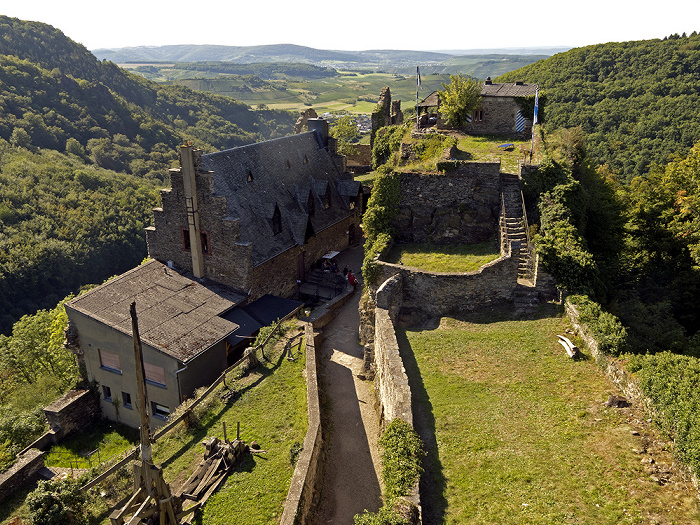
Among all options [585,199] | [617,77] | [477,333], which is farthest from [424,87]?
[477,333]

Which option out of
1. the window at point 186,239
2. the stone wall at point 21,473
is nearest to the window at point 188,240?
the window at point 186,239

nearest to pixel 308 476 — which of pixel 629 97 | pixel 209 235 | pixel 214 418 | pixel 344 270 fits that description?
pixel 214 418

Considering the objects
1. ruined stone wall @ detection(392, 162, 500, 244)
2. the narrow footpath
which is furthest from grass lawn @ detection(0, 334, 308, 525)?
ruined stone wall @ detection(392, 162, 500, 244)

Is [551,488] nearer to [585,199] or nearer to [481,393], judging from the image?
[481,393]

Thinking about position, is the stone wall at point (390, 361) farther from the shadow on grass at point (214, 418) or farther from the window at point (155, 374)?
the window at point (155, 374)

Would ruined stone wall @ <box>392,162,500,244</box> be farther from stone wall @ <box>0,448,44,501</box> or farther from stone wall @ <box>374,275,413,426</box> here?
stone wall @ <box>0,448,44,501</box>

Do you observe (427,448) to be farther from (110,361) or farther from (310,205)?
(310,205)

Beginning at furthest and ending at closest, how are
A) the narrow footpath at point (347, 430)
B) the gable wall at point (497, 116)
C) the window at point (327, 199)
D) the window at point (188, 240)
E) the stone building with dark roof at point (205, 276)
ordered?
the window at point (327, 199) < the gable wall at point (497, 116) < the window at point (188, 240) < the stone building with dark roof at point (205, 276) < the narrow footpath at point (347, 430)
